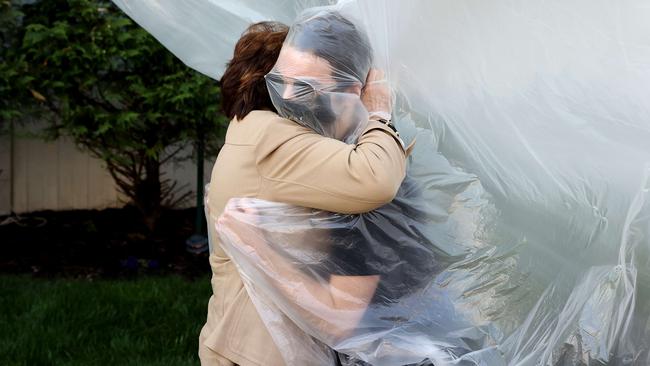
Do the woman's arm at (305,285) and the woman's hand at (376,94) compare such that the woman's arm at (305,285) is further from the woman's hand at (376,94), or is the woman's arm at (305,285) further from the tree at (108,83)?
the tree at (108,83)

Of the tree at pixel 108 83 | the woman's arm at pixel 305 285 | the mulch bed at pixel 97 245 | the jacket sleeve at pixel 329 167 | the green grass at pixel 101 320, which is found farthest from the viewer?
the mulch bed at pixel 97 245

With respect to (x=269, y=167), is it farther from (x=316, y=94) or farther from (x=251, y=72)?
(x=251, y=72)

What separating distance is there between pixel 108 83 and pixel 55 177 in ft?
4.40

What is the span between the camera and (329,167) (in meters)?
1.57

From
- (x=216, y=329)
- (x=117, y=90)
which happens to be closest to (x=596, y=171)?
(x=216, y=329)

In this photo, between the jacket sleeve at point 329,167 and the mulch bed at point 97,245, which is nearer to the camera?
the jacket sleeve at point 329,167

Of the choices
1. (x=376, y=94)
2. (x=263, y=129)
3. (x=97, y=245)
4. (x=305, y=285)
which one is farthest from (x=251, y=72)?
(x=97, y=245)

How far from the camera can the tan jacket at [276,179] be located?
1.57 metres

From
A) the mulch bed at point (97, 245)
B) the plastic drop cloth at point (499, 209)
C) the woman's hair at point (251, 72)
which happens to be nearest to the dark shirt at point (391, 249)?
the plastic drop cloth at point (499, 209)

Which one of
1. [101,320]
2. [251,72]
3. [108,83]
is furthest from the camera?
[108,83]

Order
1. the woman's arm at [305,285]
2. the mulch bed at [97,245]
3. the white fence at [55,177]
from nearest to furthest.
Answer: the woman's arm at [305,285] → the mulch bed at [97,245] → the white fence at [55,177]

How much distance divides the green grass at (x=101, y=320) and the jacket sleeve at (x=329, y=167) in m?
2.37

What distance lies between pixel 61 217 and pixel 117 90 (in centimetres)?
144

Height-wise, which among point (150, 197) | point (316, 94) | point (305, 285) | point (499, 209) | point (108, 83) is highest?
point (316, 94)
